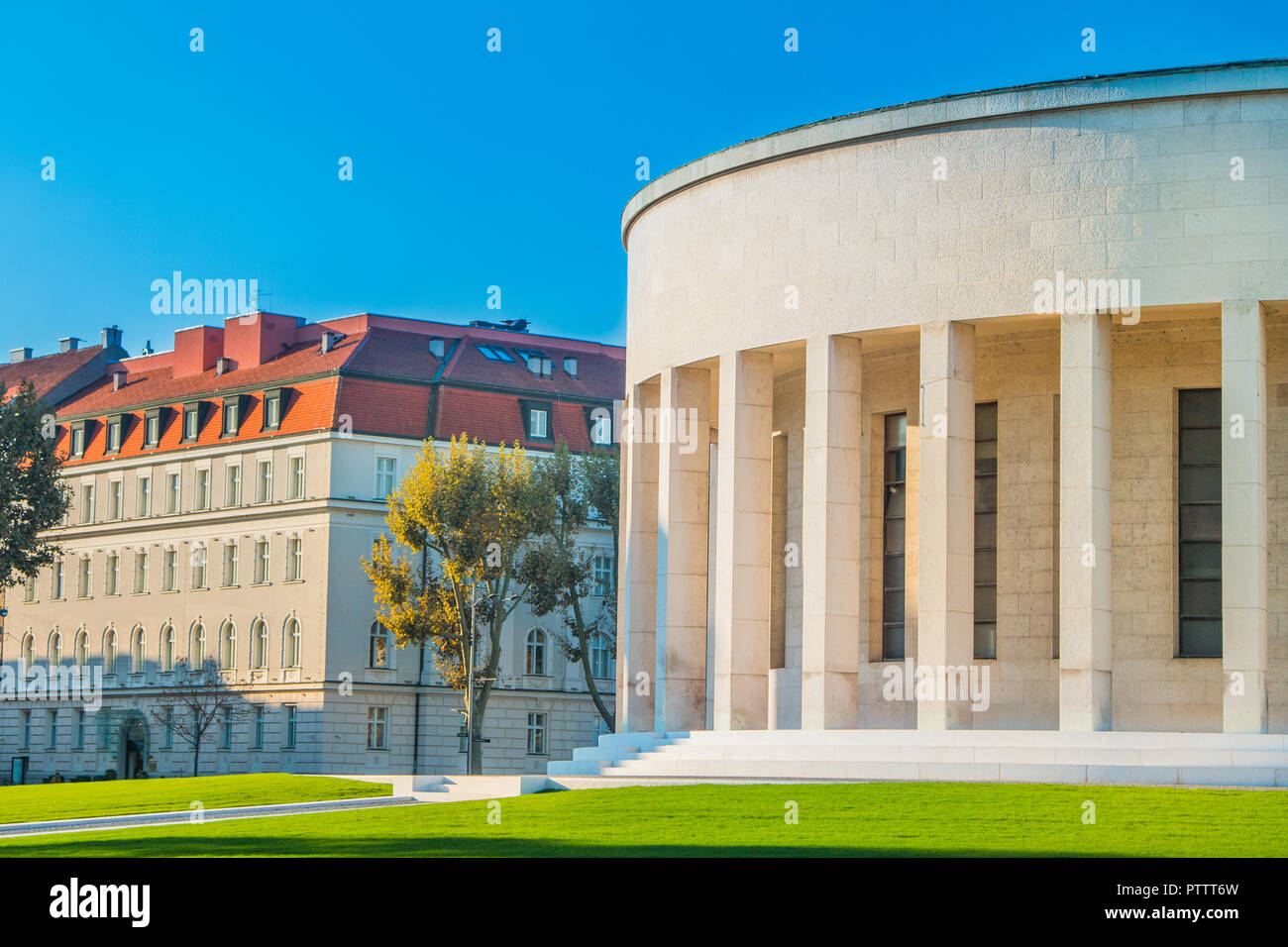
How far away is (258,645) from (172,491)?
10.2 metres

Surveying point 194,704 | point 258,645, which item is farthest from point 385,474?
point 194,704

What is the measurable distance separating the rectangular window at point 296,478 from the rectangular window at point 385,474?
3335 millimetres

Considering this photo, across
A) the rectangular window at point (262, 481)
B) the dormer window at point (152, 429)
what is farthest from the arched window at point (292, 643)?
the dormer window at point (152, 429)

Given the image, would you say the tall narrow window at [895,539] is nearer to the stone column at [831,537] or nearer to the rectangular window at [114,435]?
the stone column at [831,537]

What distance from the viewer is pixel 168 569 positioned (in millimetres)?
86438

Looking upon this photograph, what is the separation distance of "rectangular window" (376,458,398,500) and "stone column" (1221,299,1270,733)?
176 feet

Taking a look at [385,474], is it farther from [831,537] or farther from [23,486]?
[831,537]

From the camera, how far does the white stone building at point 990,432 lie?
99.8 feet

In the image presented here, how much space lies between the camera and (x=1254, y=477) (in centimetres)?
2992

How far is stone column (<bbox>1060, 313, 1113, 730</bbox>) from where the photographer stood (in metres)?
30.5

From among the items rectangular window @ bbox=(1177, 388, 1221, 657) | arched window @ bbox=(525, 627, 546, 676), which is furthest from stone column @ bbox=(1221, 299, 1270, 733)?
arched window @ bbox=(525, 627, 546, 676)

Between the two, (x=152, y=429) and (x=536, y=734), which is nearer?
(x=536, y=734)
